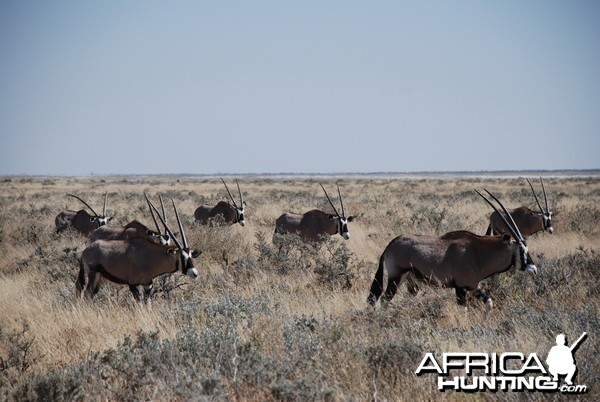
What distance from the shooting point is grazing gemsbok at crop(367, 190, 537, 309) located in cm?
802

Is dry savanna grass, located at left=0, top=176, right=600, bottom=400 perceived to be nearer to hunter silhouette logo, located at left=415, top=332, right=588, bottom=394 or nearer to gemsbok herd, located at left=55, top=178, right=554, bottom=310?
hunter silhouette logo, located at left=415, top=332, right=588, bottom=394

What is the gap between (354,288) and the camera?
9617 millimetres

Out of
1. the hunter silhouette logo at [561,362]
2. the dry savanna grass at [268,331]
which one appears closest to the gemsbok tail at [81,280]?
the dry savanna grass at [268,331]

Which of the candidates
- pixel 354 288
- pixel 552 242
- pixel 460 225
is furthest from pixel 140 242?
pixel 460 225

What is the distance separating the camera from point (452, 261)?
26.6ft

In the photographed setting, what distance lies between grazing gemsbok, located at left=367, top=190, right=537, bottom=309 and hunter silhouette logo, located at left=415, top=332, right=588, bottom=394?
3.09 metres

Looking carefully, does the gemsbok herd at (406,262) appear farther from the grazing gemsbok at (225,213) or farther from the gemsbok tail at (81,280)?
the grazing gemsbok at (225,213)

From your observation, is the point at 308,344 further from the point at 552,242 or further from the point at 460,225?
the point at 460,225

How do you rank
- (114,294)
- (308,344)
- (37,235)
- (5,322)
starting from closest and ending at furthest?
(308,344)
(5,322)
(114,294)
(37,235)

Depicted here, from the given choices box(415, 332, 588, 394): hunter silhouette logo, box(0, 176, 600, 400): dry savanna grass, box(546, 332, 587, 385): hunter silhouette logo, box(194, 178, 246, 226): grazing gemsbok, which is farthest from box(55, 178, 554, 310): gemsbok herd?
box(194, 178, 246, 226): grazing gemsbok

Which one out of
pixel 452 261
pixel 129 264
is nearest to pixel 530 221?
pixel 452 261

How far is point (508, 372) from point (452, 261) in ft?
12.1

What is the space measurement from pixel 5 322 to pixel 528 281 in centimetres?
782

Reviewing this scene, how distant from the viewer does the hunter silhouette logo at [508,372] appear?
4.38m
